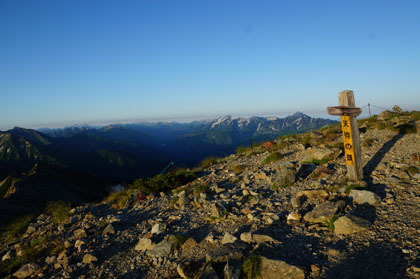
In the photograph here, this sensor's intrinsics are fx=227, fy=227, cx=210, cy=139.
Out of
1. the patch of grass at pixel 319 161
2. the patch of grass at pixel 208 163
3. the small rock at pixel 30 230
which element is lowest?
the small rock at pixel 30 230

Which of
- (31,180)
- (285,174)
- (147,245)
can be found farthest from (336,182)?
(31,180)

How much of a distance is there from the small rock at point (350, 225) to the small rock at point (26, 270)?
26.8 ft

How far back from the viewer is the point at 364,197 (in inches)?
262

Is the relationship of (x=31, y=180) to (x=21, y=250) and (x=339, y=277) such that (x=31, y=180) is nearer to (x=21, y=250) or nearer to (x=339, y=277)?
(x=21, y=250)

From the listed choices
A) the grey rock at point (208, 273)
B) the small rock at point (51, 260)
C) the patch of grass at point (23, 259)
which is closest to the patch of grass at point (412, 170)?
the grey rock at point (208, 273)

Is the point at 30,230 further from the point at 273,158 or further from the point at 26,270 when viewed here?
the point at 273,158

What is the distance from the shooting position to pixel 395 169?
27.5 ft

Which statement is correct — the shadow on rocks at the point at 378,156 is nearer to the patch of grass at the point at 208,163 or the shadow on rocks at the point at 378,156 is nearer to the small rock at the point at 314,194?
the small rock at the point at 314,194

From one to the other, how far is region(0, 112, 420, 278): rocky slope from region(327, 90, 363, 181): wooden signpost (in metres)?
0.53

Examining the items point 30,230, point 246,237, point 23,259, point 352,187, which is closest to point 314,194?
point 352,187

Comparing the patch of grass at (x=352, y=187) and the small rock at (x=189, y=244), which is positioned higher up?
the patch of grass at (x=352, y=187)

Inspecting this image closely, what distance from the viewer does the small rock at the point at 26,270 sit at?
249 inches

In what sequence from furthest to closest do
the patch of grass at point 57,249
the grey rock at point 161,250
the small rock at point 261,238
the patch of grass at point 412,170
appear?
the patch of grass at point 412,170 < the patch of grass at point 57,249 < the grey rock at point 161,250 < the small rock at point 261,238

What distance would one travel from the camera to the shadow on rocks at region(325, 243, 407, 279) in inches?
158
